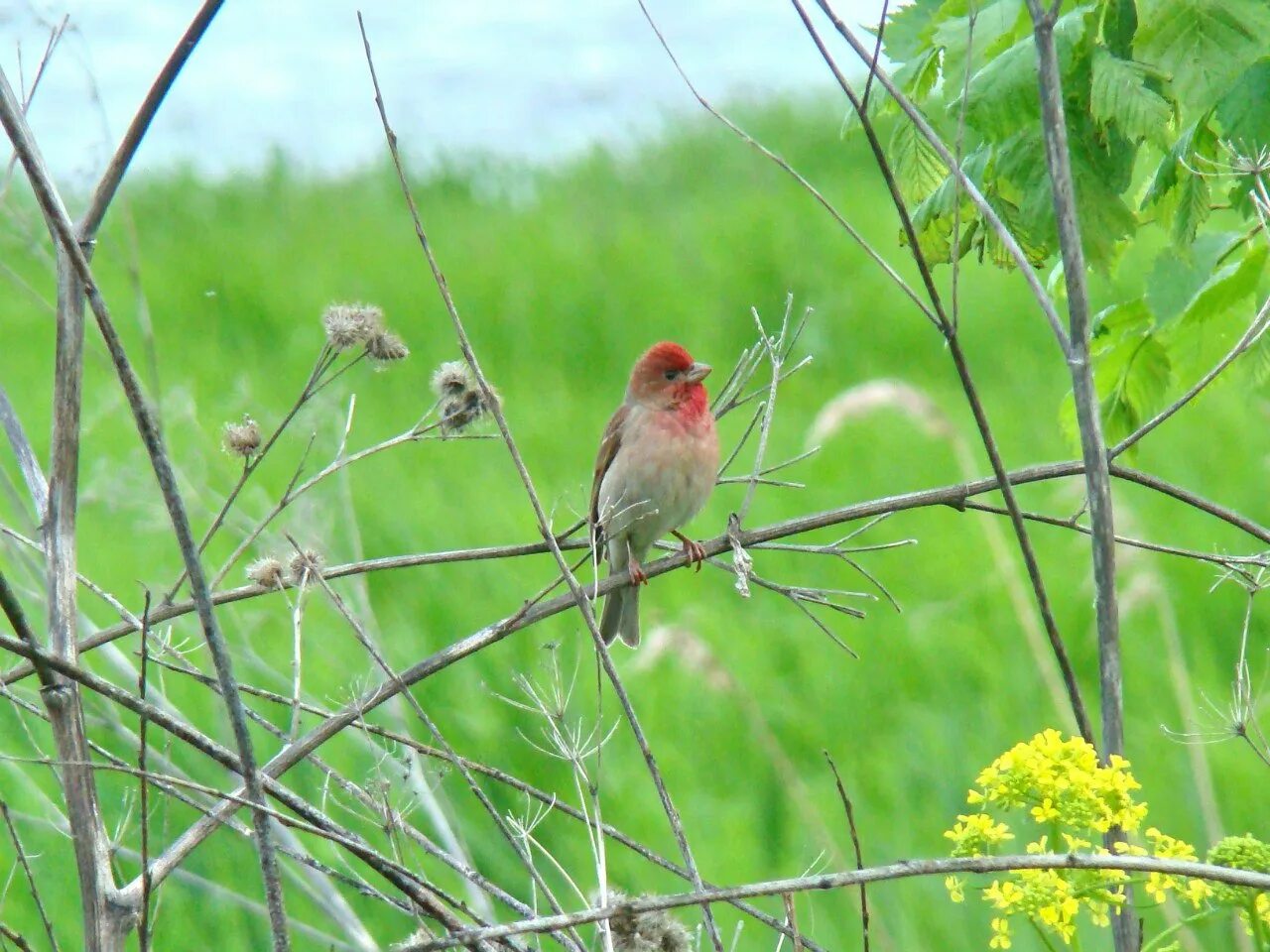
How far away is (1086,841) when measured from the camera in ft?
5.58

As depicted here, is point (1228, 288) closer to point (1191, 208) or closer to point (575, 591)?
point (1191, 208)

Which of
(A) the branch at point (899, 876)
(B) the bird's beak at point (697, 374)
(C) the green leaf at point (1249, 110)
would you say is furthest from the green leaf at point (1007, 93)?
(B) the bird's beak at point (697, 374)

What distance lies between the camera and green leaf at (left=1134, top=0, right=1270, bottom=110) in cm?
216

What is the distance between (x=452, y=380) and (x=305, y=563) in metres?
0.54

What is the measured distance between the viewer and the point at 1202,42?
2182 mm

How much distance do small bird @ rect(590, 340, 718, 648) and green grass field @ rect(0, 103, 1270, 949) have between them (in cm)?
46

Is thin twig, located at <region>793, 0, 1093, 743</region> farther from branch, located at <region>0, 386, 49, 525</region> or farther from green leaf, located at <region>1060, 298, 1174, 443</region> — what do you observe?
branch, located at <region>0, 386, 49, 525</region>

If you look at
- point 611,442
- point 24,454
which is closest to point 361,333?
point 24,454

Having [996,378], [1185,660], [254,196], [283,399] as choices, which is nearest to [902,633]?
[1185,660]

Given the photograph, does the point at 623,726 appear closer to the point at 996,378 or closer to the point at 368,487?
the point at 368,487

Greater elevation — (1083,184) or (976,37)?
(976,37)

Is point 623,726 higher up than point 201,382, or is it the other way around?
point 201,382

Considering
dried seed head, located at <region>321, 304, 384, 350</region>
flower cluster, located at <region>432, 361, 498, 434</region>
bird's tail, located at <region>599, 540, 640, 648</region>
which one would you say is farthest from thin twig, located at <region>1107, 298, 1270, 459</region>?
bird's tail, located at <region>599, 540, 640, 648</region>

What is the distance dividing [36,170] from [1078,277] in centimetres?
115
